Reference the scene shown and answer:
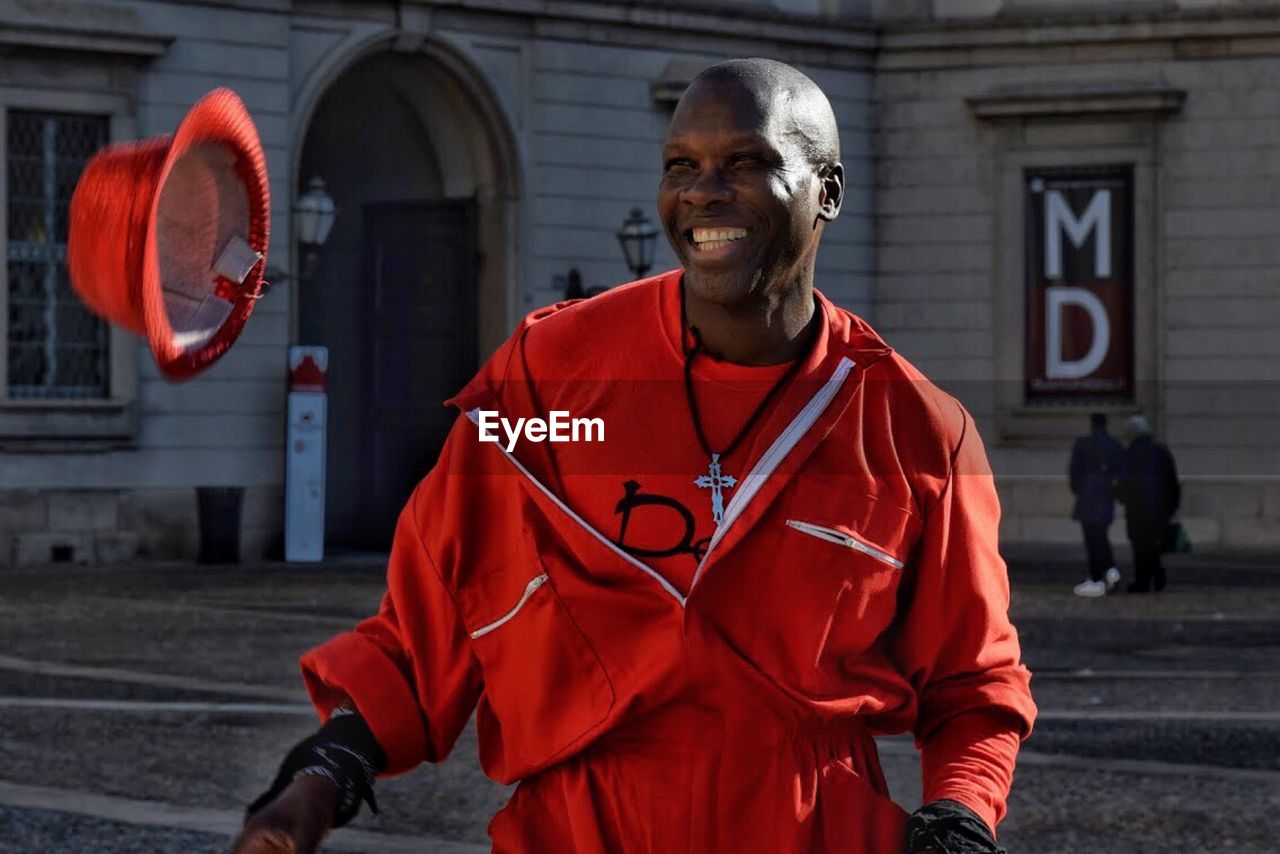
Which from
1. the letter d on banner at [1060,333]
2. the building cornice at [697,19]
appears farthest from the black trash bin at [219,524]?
the letter d on banner at [1060,333]

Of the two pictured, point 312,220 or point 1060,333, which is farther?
point 1060,333

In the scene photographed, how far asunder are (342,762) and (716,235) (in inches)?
28.0

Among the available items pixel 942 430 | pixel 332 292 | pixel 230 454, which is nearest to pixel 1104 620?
pixel 230 454

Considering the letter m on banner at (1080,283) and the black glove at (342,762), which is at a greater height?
the letter m on banner at (1080,283)

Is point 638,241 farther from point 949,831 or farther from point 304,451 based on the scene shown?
point 949,831

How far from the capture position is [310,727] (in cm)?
1050

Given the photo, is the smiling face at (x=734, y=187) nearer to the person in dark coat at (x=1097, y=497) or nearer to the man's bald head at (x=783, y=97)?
the man's bald head at (x=783, y=97)

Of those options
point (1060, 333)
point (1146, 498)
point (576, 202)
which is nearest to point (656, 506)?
point (1146, 498)

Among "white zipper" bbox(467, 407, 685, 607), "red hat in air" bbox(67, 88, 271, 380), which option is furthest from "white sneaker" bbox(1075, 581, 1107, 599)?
"red hat in air" bbox(67, 88, 271, 380)

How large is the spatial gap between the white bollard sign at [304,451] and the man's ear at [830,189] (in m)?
20.1

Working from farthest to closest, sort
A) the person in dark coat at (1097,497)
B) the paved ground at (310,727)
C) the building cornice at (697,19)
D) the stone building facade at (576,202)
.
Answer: the building cornice at (697,19) < the stone building facade at (576,202) < the person in dark coat at (1097,497) < the paved ground at (310,727)

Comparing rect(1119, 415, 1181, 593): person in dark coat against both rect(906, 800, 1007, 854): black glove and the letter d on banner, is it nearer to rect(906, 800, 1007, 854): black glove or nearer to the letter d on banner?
the letter d on banner

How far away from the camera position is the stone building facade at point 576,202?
22.4m

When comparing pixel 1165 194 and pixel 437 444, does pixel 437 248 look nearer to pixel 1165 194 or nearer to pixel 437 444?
pixel 437 444
